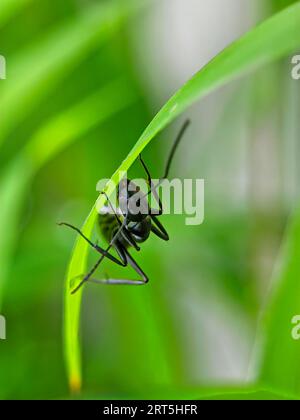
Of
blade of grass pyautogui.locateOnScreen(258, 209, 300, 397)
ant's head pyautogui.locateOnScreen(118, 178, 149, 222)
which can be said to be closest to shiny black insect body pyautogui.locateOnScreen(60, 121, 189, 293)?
ant's head pyautogui.locateOnScreen(118, 178, 149, 222)

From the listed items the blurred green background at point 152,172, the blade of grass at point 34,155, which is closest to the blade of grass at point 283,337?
the blurred green background at point 152,172

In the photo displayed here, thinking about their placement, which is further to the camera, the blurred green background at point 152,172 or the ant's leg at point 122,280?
the blurred green background at point 152,172

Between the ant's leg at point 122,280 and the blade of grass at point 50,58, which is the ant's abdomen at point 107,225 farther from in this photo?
the blade of grass at point 50,58

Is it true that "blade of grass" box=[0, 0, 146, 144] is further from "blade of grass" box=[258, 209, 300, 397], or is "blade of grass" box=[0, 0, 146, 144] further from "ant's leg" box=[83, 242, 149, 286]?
"blade of grass" box=[258, 209, 300, 397]

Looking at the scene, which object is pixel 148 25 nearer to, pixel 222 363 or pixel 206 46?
pixel 206 46

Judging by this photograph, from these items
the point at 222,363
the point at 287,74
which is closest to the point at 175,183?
the point at 287,74

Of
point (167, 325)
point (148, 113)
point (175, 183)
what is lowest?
point (167, 325)

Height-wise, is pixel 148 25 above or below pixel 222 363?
above
